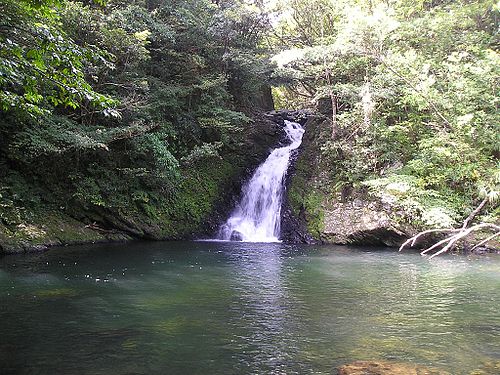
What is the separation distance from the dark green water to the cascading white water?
5.04 m

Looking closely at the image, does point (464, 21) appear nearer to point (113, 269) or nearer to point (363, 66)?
point (363, 66)

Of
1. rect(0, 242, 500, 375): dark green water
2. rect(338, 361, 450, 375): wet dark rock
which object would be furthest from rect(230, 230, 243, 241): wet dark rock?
rect(338, 361, 450, 375): wet dark rock

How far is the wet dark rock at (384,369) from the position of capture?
15.6 ft

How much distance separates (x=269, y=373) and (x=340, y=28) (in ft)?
48.9

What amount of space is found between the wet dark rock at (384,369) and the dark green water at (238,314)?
193 millimetres

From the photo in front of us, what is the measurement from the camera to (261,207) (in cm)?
1811

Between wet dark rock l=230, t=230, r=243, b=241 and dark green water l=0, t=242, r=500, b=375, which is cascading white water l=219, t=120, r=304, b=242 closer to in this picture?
wet dark rock l=230, t=230, r=243, b=241

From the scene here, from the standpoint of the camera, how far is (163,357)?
17.2ft

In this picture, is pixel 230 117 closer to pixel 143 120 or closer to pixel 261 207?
pixel 261 207

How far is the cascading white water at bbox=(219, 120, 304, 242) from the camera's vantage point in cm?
1730

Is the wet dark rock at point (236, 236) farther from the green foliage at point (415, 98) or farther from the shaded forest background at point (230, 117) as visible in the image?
the green foliage at point (415, 98)

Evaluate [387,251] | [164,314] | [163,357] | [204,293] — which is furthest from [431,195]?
[163,357]

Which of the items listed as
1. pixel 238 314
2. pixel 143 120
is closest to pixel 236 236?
pixel 143 120

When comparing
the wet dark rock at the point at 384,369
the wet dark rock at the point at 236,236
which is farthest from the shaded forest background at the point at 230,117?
the wet dark rock at the point at 384,369
